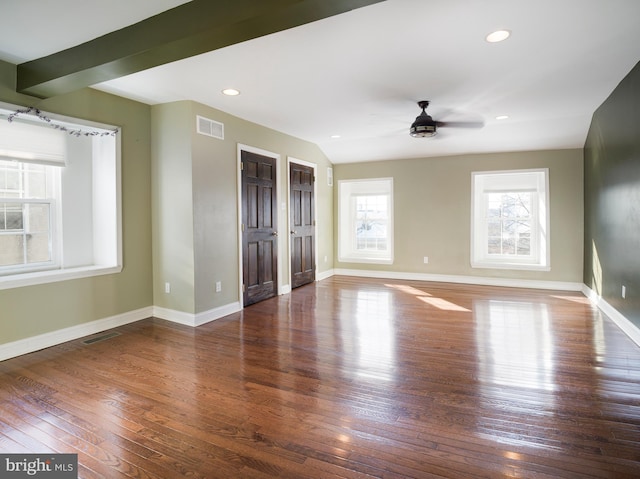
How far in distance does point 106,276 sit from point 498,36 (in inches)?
169

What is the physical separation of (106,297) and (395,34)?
3829 mm

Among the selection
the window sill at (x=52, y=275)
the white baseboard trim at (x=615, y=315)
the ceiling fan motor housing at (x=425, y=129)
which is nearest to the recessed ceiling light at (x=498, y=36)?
the ceiling fan motor housing at (x=425, y=129)

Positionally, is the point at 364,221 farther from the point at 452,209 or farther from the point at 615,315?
the point at 615,315

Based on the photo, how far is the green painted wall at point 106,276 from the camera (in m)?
3.31

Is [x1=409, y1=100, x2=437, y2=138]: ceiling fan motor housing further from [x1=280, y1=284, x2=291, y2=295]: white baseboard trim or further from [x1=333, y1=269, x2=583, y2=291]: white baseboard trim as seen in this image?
[x1=333, y1=269, x2=583, y2=291]: white baseboard trim

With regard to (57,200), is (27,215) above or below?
below

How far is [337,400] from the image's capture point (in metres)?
2.49

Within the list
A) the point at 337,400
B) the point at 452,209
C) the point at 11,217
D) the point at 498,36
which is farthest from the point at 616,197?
the point at 11,217

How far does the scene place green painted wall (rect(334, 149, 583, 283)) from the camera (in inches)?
235

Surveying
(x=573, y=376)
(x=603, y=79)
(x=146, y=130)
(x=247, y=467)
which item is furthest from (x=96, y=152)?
(x=603, y=79)

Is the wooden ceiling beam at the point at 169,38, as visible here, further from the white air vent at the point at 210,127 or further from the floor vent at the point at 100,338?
the floor vent at the point at 100,338

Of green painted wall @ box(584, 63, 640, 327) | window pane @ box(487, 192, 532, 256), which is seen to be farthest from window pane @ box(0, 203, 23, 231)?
window pane @ box(487, 192, 532, 256)

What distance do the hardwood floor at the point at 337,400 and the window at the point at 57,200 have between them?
88 centimetres

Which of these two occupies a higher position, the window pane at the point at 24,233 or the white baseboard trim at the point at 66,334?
the window pane at the point at 24,233
